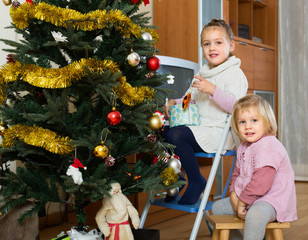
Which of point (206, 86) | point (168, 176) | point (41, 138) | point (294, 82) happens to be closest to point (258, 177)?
point (168, 176)

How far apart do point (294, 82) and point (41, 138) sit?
10.3 feet

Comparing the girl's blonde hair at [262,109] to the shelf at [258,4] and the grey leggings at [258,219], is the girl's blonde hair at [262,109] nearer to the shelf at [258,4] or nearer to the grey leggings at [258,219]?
the grey leggings at [258,219]

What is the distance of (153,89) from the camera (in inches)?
56.7

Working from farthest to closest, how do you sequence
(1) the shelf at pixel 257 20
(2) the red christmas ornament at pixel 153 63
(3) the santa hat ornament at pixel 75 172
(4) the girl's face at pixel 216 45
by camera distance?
(1) the shelf at pixel 257 20
(4) the girl's face at pixel 216 45
(2) the red christmas ornament at pixel 153 63
(3) the santa hat ornament at pixel 75 172

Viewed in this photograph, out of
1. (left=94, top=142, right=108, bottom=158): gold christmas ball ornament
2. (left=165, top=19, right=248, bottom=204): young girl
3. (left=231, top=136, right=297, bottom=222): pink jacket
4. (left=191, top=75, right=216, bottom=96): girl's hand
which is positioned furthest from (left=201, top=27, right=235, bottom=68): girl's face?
(left=94, top=142, right=108, bottom=158): gold christmas ball ornament

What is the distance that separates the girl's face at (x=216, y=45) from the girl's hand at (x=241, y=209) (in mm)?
714

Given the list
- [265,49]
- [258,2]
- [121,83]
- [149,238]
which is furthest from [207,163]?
[258,2]

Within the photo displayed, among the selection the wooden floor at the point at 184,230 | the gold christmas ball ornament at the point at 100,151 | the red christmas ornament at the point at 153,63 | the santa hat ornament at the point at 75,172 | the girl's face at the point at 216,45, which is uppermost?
the girl's face at the point at 216,45

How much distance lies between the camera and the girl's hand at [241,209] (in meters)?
1.38

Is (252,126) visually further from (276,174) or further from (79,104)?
(79,104)

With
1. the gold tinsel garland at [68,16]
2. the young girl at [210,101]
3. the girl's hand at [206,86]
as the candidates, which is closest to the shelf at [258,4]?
the young girl at [210,101]

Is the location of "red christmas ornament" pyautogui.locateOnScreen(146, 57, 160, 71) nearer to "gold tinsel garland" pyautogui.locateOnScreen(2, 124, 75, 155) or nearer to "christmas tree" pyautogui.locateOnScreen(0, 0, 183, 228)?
"christmas tree" pyautogui.locateOnScreen(0, 0, 183, 228)

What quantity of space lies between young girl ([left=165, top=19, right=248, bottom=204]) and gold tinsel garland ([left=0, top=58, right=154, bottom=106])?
0.40 meters

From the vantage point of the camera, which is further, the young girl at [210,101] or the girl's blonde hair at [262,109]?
the young girl at [210,101]
